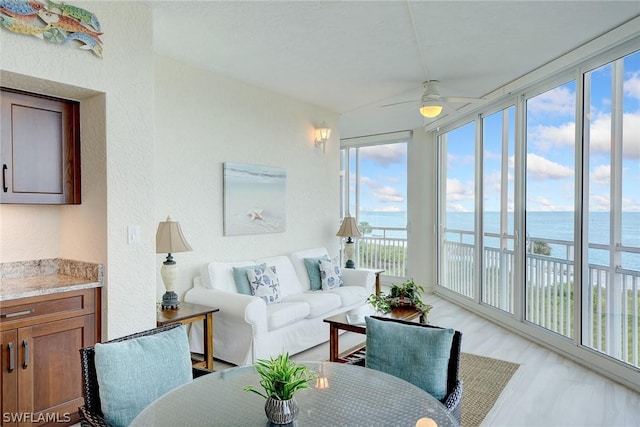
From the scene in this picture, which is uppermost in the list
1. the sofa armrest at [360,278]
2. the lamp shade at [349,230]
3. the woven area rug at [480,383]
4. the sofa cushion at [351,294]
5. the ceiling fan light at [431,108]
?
the ceiling fan light at [431,108]

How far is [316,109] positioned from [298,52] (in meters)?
1.94

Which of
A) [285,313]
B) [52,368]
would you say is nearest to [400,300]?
[285,313]

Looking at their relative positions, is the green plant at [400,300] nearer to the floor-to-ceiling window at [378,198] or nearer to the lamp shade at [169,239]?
the lamp shade at [169,239]

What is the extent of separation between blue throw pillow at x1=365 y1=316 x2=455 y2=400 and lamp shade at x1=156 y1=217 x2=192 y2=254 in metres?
1.95

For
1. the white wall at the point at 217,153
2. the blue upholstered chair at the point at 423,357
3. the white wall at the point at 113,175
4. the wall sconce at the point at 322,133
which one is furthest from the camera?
the wall sconce at the point at 322,133

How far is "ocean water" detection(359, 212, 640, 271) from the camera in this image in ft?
10.6

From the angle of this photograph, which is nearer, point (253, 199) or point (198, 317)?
point (198, 317)

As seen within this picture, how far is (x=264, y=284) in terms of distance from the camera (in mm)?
3967

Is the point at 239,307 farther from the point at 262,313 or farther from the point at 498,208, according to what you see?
the point at 498,208

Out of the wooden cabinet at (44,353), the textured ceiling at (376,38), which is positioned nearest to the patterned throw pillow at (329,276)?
the textured ceiling at (376,38)

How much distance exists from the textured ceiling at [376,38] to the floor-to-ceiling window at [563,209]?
0.47 meters

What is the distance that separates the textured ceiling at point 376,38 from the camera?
286 cm

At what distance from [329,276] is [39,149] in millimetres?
3098

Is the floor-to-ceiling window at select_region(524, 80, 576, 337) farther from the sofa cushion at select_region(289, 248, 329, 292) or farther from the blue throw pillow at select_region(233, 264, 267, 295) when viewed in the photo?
the blue throw pillow at select_region(233, 264, 267, 295)
